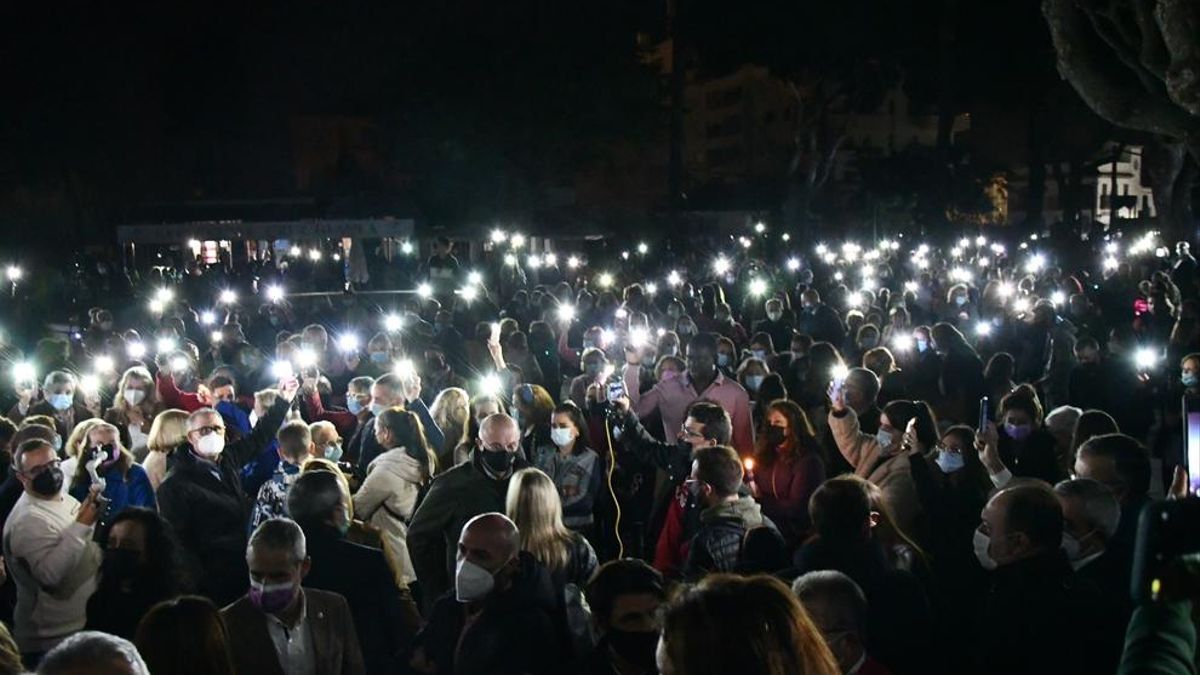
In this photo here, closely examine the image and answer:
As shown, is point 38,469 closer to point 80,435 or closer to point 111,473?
point 111,473

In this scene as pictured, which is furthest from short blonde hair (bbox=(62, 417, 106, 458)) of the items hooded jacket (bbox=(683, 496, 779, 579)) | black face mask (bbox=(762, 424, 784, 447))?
black face mask (bbox=(762, 424, 784, 447))

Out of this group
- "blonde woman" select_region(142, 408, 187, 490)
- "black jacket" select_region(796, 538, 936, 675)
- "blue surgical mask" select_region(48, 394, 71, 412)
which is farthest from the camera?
"blue surgical mask" select_region(48, 394, 71, 412)

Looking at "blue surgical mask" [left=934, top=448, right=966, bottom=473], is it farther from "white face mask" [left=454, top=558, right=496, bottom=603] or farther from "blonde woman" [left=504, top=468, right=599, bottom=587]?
"white face mask" [left=454, top=558, right=496, bottom=603]

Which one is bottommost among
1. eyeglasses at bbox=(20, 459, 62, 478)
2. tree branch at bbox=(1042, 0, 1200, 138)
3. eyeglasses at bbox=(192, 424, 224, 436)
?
eyeglasses at bbox=(20, 459, 62, 478)

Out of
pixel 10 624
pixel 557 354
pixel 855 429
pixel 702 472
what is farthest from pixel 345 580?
pixel 557 354

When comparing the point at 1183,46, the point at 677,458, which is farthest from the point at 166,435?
the point at 1183,46

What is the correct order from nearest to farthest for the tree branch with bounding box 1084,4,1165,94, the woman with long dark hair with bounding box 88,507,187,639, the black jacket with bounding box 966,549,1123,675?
the black jacket with bounding box 966,549,1123,675 → the woman with long dark hair with bounding box 88,507,187,639 → the tree branch with bounding box 1084,4,1165,94

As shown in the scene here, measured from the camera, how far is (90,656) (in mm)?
3160

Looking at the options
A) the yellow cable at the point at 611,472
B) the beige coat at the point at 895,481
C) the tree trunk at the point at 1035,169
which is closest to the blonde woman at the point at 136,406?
the yellow cable at the point at 611,472

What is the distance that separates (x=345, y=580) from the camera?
4977mm

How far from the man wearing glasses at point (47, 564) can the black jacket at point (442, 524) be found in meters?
1.51

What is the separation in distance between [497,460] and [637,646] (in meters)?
2.47

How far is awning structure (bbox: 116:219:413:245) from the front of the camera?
3098 cm

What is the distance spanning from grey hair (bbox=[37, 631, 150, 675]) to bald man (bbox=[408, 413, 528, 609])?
269cm
